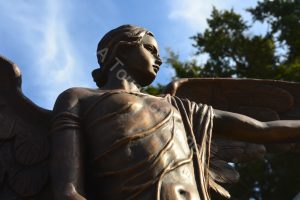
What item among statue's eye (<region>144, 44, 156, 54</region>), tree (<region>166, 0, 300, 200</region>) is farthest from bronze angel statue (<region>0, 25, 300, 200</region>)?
tree (<region>166, 0, 300, 200</region>)

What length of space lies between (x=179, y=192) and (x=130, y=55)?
123 cm

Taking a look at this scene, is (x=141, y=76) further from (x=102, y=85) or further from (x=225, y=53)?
(x=225, y=53)

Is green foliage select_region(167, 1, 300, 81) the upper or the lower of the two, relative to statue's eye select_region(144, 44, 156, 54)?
lower

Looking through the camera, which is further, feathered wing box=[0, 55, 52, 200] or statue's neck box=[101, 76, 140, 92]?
statue's neck box=[101, 76, 140, 92]

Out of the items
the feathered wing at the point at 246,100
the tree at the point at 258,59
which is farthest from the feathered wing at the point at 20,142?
the tree at the point at 258,59

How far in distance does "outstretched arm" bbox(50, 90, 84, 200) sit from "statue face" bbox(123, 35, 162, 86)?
58 centimetres

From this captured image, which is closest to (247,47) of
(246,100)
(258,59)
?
(258,59)

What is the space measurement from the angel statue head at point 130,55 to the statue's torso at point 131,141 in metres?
0.32

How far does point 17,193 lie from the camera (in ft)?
14.2

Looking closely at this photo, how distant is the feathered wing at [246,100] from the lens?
5328 mm

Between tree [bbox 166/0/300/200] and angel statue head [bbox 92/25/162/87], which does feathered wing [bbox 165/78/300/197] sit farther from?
tree [bbox 166/0/300/200]

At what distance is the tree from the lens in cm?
1473

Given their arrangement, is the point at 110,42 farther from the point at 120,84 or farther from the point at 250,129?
the point at 250,129

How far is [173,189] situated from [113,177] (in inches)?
14.8
